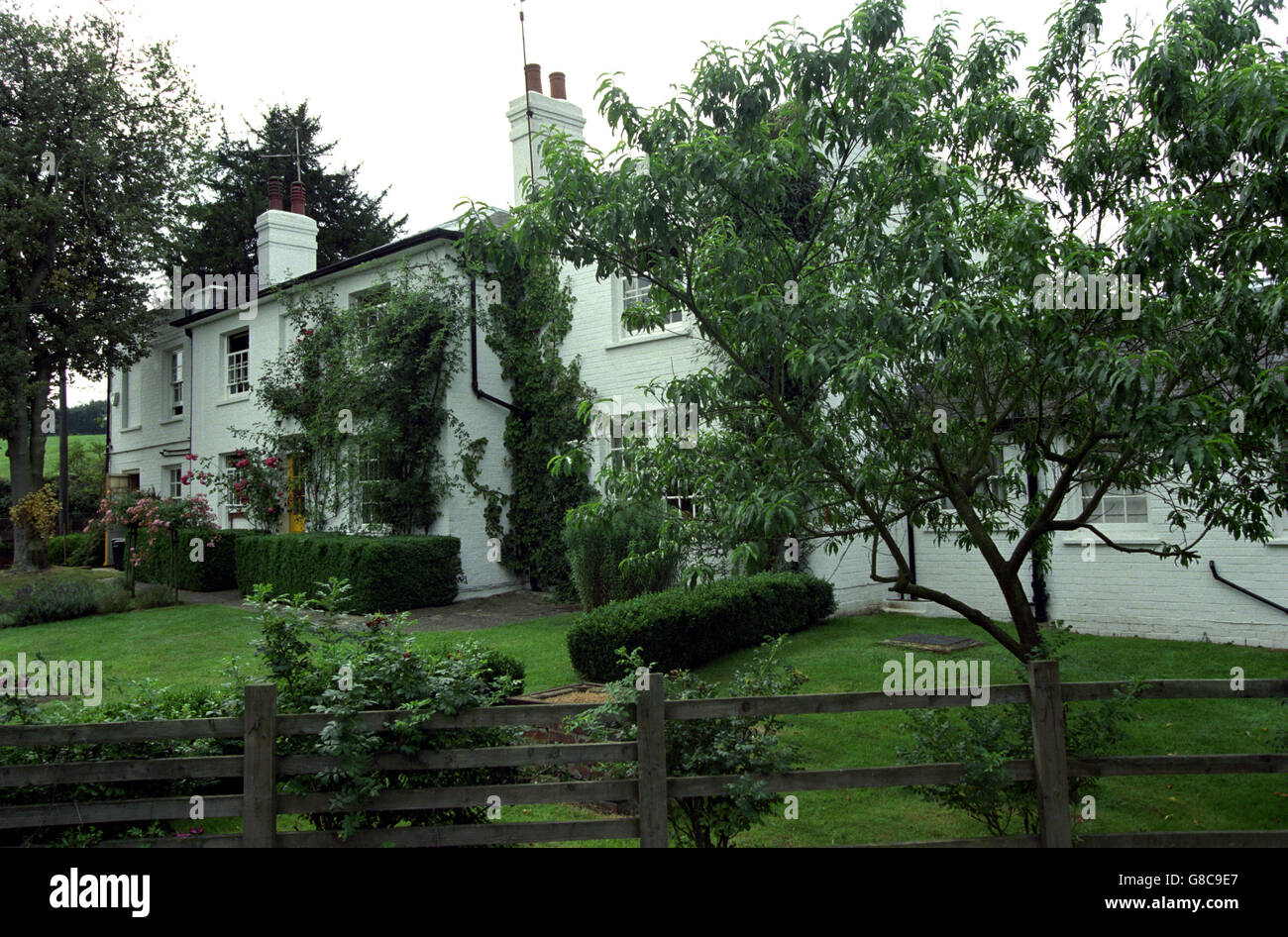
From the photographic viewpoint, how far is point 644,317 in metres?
7.15

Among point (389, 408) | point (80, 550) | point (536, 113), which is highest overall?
point (536, 113)

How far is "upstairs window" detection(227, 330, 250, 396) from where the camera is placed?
907 inches

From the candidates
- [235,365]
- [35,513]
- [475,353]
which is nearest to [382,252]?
[475,353]

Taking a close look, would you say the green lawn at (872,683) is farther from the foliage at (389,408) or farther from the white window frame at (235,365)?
the white window frame at (235,365)

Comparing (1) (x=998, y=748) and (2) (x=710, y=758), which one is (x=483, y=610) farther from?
(1) (x=998, y=748)

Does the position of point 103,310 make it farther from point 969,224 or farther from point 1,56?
point 969,224

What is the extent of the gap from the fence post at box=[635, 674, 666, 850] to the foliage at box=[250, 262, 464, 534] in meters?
12.6

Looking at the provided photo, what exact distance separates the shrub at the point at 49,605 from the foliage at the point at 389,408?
4084mm

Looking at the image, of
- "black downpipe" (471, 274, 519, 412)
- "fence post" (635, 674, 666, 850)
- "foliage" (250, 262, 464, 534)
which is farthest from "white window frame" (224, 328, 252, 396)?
"fence post" (635, 674, 666, 850)

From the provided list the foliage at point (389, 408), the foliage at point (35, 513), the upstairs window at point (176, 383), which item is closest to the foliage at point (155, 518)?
the foliage at point (389, 408)

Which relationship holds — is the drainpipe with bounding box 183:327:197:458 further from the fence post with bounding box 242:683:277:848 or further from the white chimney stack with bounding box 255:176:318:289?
the fence post with bounding box 242:683:277:848

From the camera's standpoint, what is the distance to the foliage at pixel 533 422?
53.9 feet

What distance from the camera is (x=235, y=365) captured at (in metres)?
23.3

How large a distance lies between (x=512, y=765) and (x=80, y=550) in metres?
26.6
